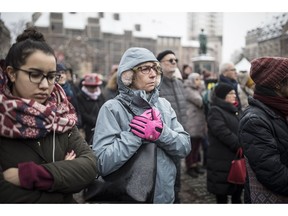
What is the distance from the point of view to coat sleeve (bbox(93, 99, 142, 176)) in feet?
6.34

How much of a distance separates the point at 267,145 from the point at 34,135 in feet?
4.64

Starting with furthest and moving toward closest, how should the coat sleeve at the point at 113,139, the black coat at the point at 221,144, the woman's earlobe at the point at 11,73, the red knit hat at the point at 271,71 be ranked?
the black coat at the point at 221,144
the red knit hat at the point at 271,71
the coat sleeve at the point at 113,139
the woman's earlobe at the point at 11,73

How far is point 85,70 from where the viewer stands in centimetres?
4384

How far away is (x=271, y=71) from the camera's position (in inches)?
81.8

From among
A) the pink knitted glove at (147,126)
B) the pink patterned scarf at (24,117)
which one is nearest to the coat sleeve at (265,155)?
the pink knitted glove at (147,126)

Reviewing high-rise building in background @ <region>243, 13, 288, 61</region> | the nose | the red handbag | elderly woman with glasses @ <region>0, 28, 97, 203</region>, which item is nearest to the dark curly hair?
elderly woman with glasses @ <region>0, 28, 97, 203</region>

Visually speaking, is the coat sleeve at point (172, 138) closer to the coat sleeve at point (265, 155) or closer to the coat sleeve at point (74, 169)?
the coat sleeve at point (265, 155)

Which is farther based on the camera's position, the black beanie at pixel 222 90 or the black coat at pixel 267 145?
the black beanie at pixel 222 90

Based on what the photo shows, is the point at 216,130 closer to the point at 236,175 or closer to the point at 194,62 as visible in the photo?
the point at 236,175

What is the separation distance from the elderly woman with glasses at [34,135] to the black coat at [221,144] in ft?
7.81

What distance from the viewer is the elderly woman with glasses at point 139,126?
1.95 meters

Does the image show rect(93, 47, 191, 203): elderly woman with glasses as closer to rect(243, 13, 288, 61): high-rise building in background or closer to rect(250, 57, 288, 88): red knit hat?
rect(250, 57, 288, 88): red knit hat

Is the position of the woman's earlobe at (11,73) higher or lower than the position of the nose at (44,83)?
higher

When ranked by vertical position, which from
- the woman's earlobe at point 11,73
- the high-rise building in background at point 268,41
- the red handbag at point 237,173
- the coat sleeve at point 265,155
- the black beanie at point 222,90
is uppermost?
the high-rise building in background at point 268,41
